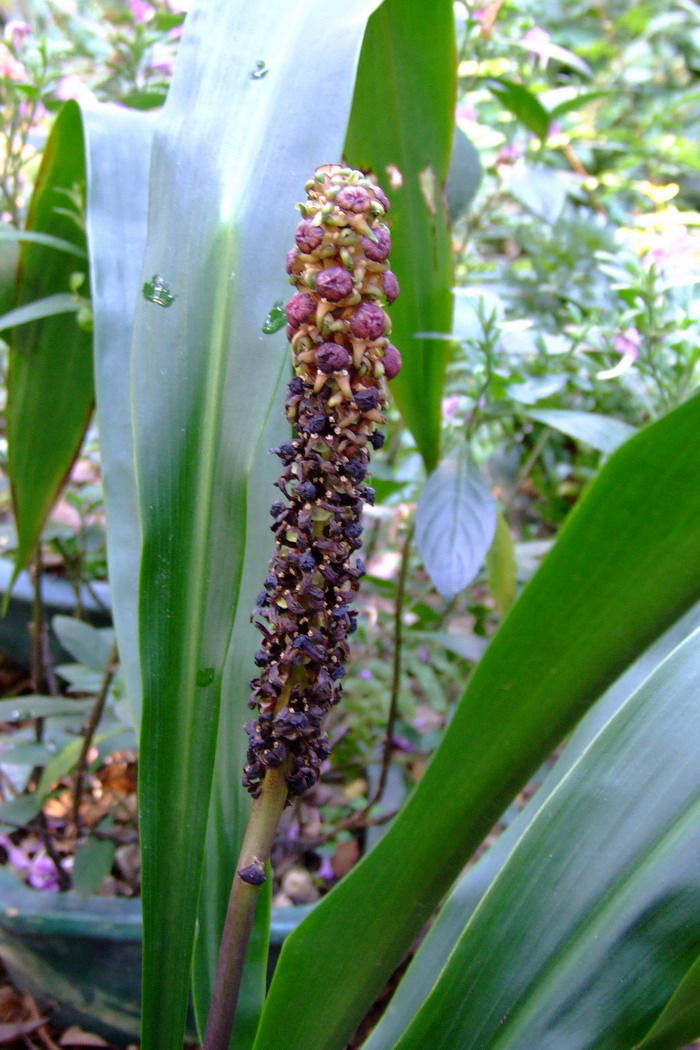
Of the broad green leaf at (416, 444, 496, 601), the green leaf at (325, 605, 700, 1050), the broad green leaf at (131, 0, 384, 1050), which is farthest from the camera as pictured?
the broad green leaf at (416, 444, 496, 601)

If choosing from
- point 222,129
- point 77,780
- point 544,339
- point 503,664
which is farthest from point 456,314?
point 77,780

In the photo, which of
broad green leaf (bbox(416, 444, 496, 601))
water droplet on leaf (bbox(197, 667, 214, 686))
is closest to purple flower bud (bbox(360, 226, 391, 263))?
water droplet on leaf (bbox(197, 667, 214, 686))

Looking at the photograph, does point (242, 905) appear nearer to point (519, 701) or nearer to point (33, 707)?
point (519, 701)

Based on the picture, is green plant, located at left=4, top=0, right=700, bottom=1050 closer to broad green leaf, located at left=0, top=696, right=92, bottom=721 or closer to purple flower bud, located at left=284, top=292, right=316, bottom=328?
purple flower bud, located at left=284, top=292, right=316, bottom=328

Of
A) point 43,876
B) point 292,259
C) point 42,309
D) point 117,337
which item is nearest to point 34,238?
point 42,309

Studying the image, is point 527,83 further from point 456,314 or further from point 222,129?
point 222,129

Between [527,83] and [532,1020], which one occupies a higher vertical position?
[527,83]

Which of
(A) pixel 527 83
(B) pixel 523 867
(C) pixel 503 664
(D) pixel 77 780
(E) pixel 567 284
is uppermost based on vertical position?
(A) pixel 527 83
